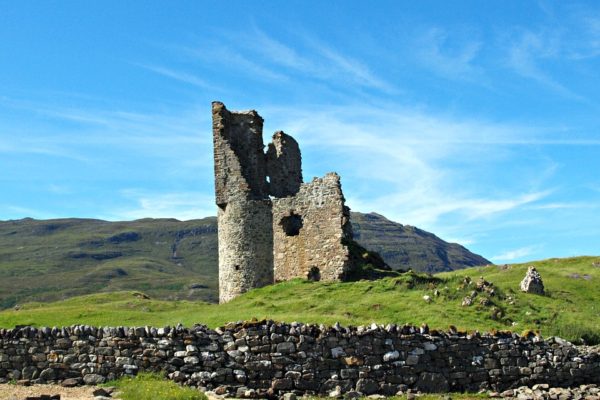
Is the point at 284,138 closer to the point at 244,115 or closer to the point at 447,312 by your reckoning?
the point at 244,115

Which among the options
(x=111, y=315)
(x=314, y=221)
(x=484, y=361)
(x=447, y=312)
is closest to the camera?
(x=484, y=361)

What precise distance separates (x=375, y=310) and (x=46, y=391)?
16.6 meters

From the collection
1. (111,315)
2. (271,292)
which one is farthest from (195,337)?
(271,292)

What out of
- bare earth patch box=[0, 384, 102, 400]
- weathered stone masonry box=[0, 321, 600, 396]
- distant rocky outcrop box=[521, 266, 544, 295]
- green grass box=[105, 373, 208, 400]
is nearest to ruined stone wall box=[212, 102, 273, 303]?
distant rocky outcrop box=[521, 266, 544, 295]

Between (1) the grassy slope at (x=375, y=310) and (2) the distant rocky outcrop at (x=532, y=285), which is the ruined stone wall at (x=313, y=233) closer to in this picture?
(1) the grassy slope at (x=375, y=310)

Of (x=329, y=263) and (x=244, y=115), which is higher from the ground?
(x=244, y=115)

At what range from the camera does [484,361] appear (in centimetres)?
2167

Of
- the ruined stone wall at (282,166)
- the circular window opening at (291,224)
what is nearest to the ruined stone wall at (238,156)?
the ruined stone wall at (282,166)

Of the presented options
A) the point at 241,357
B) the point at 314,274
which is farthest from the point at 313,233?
the point at 241,357

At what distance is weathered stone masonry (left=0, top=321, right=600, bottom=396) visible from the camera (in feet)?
64.1

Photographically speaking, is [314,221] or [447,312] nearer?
[447,312]

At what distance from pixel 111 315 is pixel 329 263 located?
12152 millimetres

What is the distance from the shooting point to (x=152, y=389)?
58.3 ft

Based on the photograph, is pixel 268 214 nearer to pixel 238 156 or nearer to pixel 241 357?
pixel 238 156
